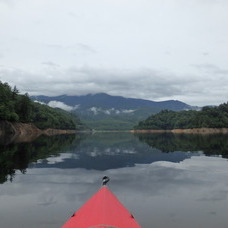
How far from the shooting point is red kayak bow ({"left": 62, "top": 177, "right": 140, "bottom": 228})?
975cm

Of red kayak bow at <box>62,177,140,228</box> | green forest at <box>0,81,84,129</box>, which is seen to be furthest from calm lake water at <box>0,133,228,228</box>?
green forest at <box>0,81,84,129</box>

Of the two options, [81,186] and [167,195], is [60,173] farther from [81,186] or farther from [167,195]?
[167,195]

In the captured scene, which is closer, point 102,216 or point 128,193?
point 102,216

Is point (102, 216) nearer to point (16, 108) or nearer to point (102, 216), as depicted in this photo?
point (102, 216)

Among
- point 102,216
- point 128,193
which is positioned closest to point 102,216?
point 102,216

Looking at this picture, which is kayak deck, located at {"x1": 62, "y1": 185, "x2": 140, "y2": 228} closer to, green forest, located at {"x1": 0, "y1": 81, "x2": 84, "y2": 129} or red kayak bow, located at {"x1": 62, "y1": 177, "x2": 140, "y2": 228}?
red kayak bow, located at {"x1": 62, "y1": 177, "x2": 140, "y2": 228}

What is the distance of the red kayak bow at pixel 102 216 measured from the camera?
975 centimetres

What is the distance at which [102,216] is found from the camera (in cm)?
1002

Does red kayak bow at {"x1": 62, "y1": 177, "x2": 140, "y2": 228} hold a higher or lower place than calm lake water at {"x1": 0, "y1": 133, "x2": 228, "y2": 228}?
higher

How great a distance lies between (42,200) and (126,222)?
929 centimetres

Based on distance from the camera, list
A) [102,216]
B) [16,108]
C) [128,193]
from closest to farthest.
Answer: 1. [102,216]
2. [128,193]
3. [16,108]

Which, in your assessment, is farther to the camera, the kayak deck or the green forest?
the green forest

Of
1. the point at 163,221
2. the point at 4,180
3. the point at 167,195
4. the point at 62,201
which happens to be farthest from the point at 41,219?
the point at 4,180

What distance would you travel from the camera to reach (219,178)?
2636cm
